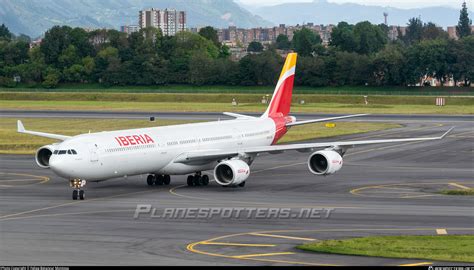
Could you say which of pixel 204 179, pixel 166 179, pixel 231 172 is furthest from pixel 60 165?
pixel 204 179

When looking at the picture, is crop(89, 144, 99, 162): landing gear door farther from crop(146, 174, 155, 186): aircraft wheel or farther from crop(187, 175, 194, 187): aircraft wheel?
crop(187, 175, 194, 187): aircraft wheel

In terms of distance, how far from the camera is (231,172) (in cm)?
5872

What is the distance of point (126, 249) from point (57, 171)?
15.3 m

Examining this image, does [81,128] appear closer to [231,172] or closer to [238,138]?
[238,138]

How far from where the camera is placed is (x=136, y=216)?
49.0 meters

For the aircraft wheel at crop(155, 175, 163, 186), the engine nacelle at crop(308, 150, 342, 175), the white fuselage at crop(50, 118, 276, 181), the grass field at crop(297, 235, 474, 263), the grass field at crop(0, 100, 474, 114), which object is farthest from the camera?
the grass field at crop(0, 100, 474, 114)

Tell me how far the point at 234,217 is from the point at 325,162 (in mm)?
12749

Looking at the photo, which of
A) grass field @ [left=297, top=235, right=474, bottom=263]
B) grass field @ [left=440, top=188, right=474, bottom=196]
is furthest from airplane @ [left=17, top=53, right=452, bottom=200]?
grass field @ [left=297, top=235, right=474, bottom=263]

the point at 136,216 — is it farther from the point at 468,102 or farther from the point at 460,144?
the point at 468,102

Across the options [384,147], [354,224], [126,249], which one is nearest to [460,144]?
[384,147]

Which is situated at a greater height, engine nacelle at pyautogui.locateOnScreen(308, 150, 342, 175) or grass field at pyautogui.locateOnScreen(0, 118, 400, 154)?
engine nacelle at pyautogui.locateOnScreen(308, 150, 342, 175)

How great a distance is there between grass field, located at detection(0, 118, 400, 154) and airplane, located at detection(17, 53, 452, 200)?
2501 cm

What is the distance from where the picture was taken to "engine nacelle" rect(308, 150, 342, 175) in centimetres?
5912

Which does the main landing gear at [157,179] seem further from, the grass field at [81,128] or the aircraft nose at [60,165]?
the grass field at [81,128]
